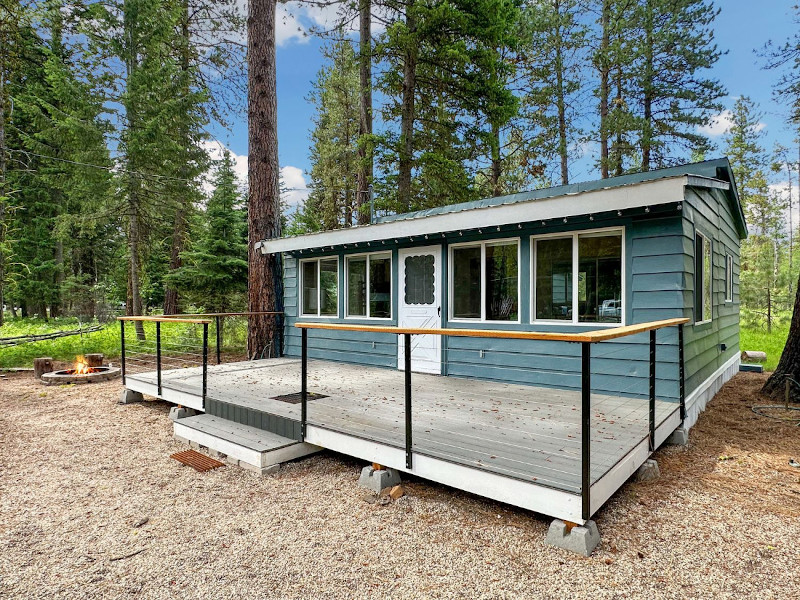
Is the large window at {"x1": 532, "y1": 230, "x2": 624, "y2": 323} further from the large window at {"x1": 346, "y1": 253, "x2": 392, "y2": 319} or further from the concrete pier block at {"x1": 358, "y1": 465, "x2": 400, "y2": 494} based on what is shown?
the concrete pier block at {"x1": 358, "y1": 465, "x2": 400, "y2": 494}

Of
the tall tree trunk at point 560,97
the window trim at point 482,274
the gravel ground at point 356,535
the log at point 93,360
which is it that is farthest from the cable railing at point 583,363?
the tall tree trunk at point 560,97

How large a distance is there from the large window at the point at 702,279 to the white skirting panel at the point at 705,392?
0.83 metres

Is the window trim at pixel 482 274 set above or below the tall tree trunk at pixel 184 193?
below

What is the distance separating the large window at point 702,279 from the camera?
15.9 feet

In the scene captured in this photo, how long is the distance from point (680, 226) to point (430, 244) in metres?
2.99

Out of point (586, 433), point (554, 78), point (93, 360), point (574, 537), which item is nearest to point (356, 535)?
point (574, 537)

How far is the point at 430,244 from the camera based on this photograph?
19.9 ft

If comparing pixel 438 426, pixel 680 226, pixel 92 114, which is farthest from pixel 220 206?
pixel 680 226

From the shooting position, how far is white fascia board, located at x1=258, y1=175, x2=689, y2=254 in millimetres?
3924

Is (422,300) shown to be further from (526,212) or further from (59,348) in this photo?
(59,348)

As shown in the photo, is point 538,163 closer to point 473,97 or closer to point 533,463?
point 473,97

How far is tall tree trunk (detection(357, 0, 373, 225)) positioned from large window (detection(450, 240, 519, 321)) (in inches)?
189

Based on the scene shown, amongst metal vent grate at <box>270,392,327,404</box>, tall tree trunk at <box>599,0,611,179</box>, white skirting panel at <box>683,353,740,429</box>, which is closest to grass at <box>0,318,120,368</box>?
metal vent grate at <box>270,392,327,404</box>

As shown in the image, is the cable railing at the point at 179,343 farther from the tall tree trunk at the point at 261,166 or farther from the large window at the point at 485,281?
the large window at the point at 485,281
